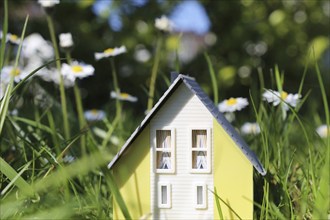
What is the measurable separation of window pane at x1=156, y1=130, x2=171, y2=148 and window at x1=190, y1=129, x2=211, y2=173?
4 centimetres

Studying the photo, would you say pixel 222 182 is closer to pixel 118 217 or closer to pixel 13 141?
pixel 118 217

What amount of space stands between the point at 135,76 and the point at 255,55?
0.69m

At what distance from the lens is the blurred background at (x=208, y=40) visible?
3.10 metres

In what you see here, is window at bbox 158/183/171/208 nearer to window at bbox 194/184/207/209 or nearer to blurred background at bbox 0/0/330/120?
window at bbox 194/184/207/209

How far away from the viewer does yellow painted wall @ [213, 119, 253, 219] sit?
0.87m

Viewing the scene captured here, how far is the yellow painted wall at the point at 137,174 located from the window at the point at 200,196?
3.0 inches

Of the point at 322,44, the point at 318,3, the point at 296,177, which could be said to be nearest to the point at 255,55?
the point at 322,44

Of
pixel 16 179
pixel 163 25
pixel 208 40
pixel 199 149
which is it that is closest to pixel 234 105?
pixel 163 25

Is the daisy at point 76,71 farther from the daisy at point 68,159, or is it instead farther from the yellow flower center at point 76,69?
the daisy at point 68,159

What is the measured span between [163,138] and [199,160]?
66mm

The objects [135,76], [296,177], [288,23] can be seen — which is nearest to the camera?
[296,177]

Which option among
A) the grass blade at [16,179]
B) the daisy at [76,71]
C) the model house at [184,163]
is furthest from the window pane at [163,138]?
the daisy at [76,71]

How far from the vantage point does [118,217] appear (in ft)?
2.93

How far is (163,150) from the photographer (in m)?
0.89
